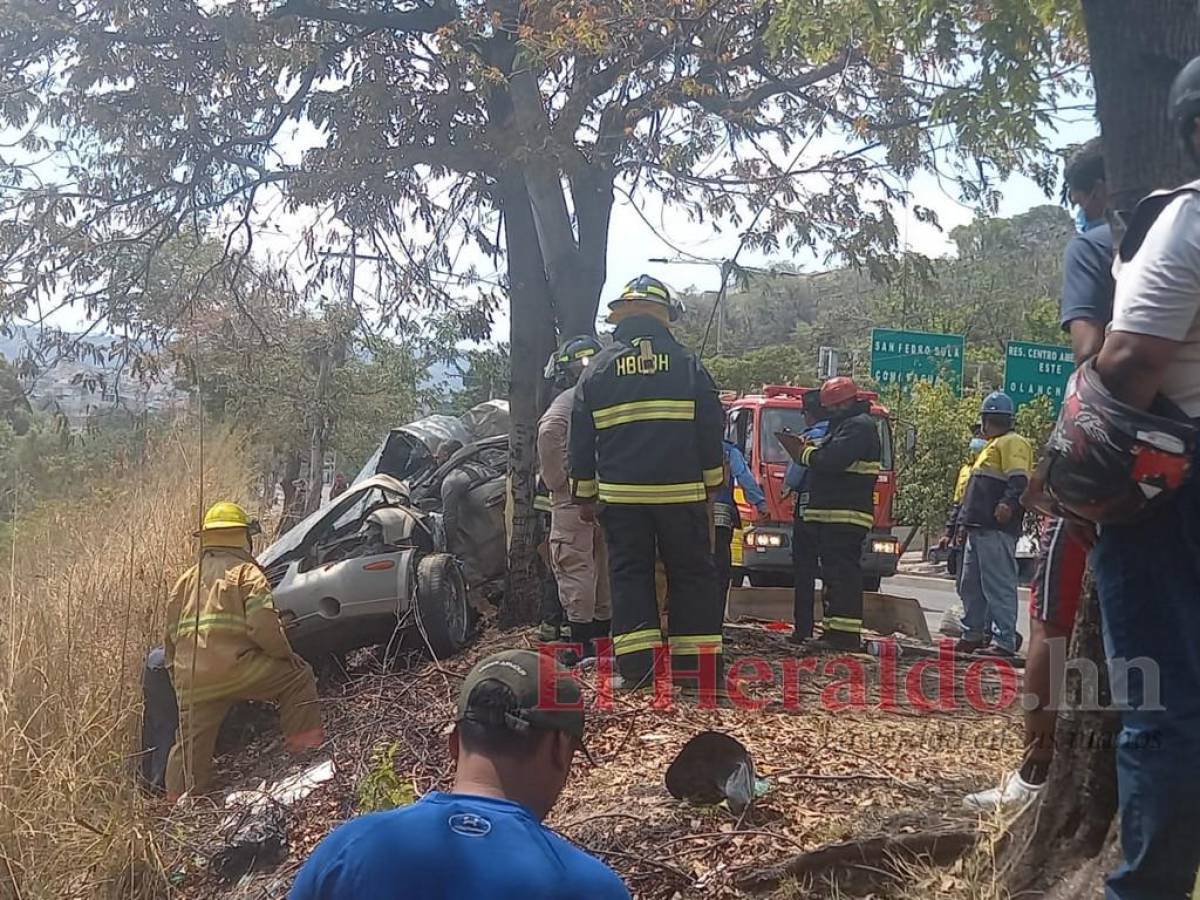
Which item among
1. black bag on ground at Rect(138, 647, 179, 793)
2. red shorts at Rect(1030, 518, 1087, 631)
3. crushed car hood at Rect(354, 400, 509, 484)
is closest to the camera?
red shorts at Rect(1030, 518, 1087, 631)

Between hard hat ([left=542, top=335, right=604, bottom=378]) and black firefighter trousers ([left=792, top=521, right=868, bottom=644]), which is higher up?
hard hat ([left=542, top=335, right=604, bottom=378])

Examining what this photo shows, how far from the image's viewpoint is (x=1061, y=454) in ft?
7.30

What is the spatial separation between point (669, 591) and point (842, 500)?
1.95 meters

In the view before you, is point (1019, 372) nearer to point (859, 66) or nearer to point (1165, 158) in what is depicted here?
point (859, 66)

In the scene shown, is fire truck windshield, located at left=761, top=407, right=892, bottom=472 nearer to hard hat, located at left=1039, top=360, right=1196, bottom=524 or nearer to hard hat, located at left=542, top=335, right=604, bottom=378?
hard hat, located at left=542, top=335, right=604, bottom=378

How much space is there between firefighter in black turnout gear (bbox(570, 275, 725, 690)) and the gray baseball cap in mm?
3047

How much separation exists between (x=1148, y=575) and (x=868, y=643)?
15.6 ft

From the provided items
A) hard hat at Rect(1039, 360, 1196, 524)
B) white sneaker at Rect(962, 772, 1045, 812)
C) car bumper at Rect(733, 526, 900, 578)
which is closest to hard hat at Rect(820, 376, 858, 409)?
white sneaker at Rect(962, 772, 1045, 812)

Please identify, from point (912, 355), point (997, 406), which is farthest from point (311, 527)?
point (912, 355)

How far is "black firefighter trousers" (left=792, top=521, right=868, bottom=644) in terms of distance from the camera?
21.3 ft

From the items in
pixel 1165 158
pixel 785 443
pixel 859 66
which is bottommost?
pixel 785 443

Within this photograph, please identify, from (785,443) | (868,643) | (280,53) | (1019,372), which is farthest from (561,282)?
(1019,372)

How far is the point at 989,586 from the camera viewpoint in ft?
23.5

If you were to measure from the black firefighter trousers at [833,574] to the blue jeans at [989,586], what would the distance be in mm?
1018
